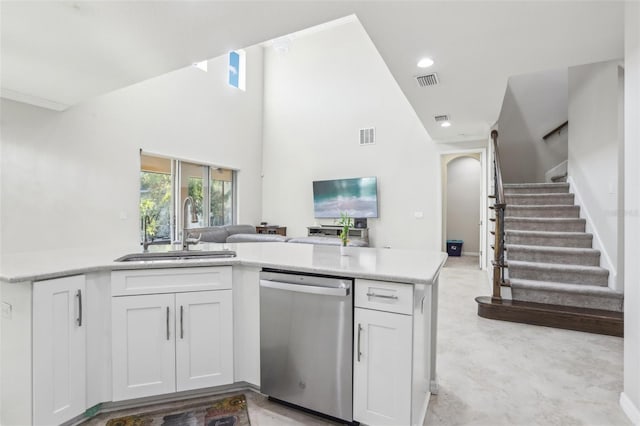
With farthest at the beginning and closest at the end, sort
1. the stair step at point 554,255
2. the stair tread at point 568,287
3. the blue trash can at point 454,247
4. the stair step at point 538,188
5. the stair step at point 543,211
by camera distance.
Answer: the blue trash can at point 454,247, the stair step at point 538,188, the stair step at point 543,211, the stair step at point 554,255, the stair tread at point 568,287

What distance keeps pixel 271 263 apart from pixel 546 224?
4.19 meters

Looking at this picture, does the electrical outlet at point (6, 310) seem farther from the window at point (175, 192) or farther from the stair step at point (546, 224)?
the stair step at point (546, 224)

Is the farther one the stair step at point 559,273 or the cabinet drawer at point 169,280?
the stair step at point 559,273

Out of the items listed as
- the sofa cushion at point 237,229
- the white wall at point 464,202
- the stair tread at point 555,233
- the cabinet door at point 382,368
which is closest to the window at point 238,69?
the sofa cushion at point 237,229

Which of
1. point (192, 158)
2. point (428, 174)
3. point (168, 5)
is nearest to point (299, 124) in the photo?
point (192, 158)

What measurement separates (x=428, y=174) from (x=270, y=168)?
158 inches

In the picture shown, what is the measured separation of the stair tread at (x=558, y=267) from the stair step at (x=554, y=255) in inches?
3.2

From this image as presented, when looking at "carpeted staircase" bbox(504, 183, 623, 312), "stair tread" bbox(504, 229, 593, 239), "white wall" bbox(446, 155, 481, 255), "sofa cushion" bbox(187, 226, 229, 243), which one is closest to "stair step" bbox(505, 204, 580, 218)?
"carpeted staircase" bbox(504, 183, 623, 312)

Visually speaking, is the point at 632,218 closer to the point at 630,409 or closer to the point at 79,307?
the point at 630,409

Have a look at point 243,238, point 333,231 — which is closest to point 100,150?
point 243,238

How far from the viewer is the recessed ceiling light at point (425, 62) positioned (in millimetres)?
2920

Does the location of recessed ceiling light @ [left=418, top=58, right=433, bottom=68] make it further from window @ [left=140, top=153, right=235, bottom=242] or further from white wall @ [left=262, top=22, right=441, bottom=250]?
white wall @ [left=262, top=22, right=441, bottom=250]

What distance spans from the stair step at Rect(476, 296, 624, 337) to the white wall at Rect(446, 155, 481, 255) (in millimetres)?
5151

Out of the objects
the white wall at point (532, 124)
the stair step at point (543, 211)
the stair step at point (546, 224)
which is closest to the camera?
the stair step at point (546, 224)
